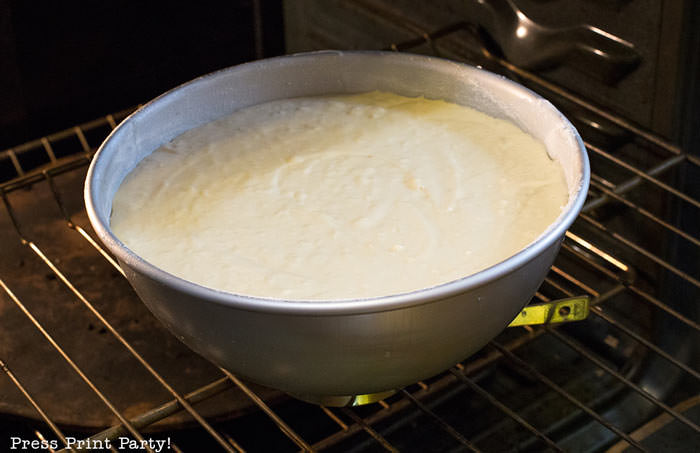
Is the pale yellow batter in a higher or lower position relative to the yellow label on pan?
higher

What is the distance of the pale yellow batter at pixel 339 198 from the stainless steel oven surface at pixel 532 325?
15 centimetres

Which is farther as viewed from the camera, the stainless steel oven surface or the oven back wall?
the oven back wall

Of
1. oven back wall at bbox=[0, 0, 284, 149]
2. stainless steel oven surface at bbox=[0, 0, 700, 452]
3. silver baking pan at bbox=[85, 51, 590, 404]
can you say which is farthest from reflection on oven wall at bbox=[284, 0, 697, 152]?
oven back wall at bbox=[0, 0, 284, 149]

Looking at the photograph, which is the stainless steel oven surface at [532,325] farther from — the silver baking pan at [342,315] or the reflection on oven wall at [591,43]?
the silver baking pan at [342,315]

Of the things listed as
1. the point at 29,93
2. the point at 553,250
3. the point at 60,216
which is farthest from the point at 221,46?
the point at 553,250

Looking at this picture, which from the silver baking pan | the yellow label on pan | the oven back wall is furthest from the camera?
the oven back wall

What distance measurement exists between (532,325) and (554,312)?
3.4 inches

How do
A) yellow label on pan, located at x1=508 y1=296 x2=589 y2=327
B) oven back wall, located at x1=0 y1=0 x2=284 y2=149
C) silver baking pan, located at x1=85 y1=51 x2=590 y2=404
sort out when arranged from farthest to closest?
oven back wall, located at x1=0 y1=0 x2=284 y2=149
yellow label on pan, located at x1=508 y1=296 x2=589 y2=327
silver baking pan, located at x1=85 y1=51 x2=590 y2=404

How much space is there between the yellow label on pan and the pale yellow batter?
112mm

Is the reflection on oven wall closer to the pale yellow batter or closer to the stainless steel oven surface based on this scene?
the stainless steel oven surface

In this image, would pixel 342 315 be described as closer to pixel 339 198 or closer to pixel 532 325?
pixel 339 198

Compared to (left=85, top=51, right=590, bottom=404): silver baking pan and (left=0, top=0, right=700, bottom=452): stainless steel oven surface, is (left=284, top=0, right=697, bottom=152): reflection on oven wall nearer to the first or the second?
(left=0, top=0, right=700, bottom=452): stainless steel oven surface

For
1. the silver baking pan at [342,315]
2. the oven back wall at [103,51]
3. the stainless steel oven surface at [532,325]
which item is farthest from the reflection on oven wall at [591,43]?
the oven back wall at [103,51]

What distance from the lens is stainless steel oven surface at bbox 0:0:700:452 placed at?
0.91 m
